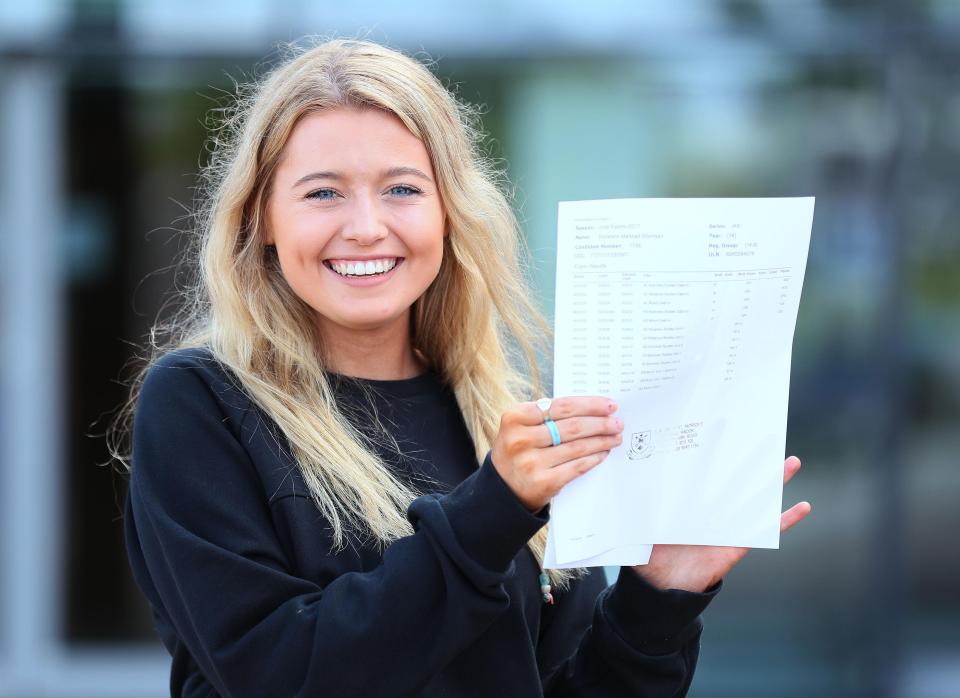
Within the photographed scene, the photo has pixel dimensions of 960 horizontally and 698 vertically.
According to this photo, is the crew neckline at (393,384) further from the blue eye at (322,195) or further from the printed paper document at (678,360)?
the printed paper document at (678,360)

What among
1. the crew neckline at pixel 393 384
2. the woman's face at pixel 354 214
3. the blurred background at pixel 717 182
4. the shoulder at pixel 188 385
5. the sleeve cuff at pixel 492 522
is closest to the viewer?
the sleeve cuff at pixel 492 522

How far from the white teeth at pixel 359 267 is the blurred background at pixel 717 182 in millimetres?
3567

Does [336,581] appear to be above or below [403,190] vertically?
below

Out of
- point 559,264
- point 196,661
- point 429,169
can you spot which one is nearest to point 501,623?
point 196,661

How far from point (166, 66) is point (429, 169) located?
13.0ft

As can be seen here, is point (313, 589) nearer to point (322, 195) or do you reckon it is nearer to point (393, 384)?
point (393, 384)

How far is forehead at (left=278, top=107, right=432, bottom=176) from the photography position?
1.86 meters

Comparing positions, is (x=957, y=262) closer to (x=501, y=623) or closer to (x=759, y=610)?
(x=759, y=610)

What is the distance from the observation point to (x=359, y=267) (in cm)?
189

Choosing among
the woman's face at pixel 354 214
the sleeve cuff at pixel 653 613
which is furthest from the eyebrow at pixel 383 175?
the sleeve cuff at pixel 653 613

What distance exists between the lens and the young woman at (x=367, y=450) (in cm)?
162

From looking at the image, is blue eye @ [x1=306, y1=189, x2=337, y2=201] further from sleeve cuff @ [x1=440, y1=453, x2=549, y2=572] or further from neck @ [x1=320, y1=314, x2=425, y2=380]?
sleeve cuff @ [x1=440, y1=453, x2=549, y2=572]

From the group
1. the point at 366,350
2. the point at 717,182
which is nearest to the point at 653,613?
the point at 366,350

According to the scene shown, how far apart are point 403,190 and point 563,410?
0.50 meters
